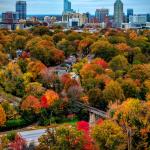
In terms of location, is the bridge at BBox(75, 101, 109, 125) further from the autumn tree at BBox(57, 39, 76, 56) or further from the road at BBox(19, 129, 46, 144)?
the autumn tree at BBox(57, 39, 76, 56)

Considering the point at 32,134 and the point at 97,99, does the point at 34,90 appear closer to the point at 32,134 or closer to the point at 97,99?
the point at 97,99

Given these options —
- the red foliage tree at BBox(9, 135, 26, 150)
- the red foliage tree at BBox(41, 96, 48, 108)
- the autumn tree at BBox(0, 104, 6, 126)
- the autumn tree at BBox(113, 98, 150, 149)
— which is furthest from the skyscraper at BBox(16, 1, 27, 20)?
the red foliage tree at BBox(9, 135, 26, 150)

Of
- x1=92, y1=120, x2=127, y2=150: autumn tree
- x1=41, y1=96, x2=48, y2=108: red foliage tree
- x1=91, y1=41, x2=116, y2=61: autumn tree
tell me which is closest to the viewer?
x1=92, y1=120, x2=127, y2=150: autumn tree

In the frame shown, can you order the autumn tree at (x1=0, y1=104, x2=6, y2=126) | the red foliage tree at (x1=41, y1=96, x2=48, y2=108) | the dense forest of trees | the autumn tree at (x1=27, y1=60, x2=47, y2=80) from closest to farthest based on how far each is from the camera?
the dense forest of trees, the autumn tree at (x1=0, y1=104, x2=6, y2=126), the red foliage tree at (x1=41, y1=96, x2=48, y2=108), the autumn tree at (x1=27, y1=60, x2=47, y2=80)

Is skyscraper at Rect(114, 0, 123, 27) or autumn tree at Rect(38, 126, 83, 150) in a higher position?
skyscraper at Rect(114, 0, 123, 27)

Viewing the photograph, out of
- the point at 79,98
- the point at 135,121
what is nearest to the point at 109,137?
the point at 135,121

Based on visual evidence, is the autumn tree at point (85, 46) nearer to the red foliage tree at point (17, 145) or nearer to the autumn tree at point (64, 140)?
the red foliage tree at point (17, 145)

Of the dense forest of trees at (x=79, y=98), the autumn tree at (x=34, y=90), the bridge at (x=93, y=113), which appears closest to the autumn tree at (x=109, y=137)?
the dense forest of trees at (x=79, y=98)

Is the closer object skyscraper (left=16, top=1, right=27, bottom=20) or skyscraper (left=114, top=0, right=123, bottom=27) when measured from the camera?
skyscraper (left=16, top=1, right=27, bottom=20)
